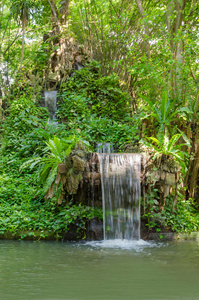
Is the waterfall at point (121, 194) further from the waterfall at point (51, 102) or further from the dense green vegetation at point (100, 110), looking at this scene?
the waterfall at point (51, 102)

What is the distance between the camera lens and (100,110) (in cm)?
1160

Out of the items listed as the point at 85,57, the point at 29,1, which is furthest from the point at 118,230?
the point at 29,1

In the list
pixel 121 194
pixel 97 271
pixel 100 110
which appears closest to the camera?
pixel 97 271

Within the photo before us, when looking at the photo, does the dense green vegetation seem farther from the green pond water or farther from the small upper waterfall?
the green pond water

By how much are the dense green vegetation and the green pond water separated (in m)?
1.02

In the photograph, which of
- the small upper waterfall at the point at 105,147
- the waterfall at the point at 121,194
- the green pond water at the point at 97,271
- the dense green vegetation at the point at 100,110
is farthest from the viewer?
the small upper waterfall at the point at 105,147

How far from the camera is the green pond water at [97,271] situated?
3262 mm

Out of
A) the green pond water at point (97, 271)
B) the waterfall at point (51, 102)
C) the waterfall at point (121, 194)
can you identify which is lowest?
the green pond water at point (97, 271)

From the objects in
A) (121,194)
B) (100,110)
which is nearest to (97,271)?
(121,194)

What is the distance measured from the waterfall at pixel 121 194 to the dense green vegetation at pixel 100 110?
0.95ft

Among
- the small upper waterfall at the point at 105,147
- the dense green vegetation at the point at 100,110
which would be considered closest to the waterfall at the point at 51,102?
the dense green vegetation at the point at 100,110

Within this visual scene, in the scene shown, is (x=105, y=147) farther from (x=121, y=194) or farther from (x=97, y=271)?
(x=97, y=271)

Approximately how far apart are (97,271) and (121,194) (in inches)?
105

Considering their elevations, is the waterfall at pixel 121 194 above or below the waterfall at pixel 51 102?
below
